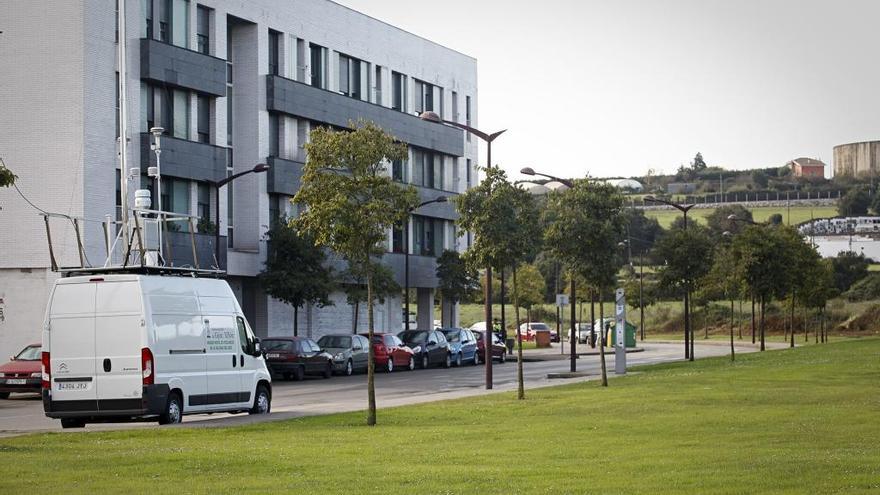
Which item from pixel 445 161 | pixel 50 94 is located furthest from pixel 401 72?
pixel 50 94

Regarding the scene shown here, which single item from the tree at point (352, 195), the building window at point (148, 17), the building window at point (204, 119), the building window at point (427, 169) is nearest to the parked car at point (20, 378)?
the tree at point (352, 195)

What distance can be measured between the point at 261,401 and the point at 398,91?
156 feet

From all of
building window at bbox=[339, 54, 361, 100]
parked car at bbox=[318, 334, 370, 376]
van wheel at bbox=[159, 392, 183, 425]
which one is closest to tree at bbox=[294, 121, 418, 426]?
van wheel at bbox=[159, 392, 183, 425]

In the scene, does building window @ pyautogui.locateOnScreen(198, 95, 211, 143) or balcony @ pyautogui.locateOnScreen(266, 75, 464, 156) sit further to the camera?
balcony @ pyautogui.locateOnScreen(266, 75, 464, 156)

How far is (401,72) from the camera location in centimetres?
7425

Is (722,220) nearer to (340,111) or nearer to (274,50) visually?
(340,111)

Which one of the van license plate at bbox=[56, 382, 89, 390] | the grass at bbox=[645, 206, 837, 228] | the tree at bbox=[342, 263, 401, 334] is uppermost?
the grass at bbox=[645, 206, 837, 228]

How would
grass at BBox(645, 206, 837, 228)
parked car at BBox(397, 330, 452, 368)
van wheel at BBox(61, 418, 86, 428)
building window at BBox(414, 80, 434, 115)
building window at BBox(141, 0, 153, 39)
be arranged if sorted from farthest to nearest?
grass at BBox(645, 206, 837, 228) < building window at BBox(414, 80, 434, 115) < parked car at BBox(397, 330, 452, 368) < building window at BBox(141, 0, 153, 39) < van wheel at BBox(61, 418, 86, 428)

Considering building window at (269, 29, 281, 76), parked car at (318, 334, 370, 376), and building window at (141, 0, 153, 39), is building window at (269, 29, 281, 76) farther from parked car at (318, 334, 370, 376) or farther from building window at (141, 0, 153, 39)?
parked car at (318, 334, 370, 376)

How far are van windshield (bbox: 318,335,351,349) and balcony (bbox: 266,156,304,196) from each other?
1096cm

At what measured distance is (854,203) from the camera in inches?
7224

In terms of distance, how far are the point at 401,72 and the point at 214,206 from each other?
825 inches

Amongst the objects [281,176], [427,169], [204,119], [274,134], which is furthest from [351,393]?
[427,169]

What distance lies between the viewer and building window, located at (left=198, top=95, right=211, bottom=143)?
55.8 metres
